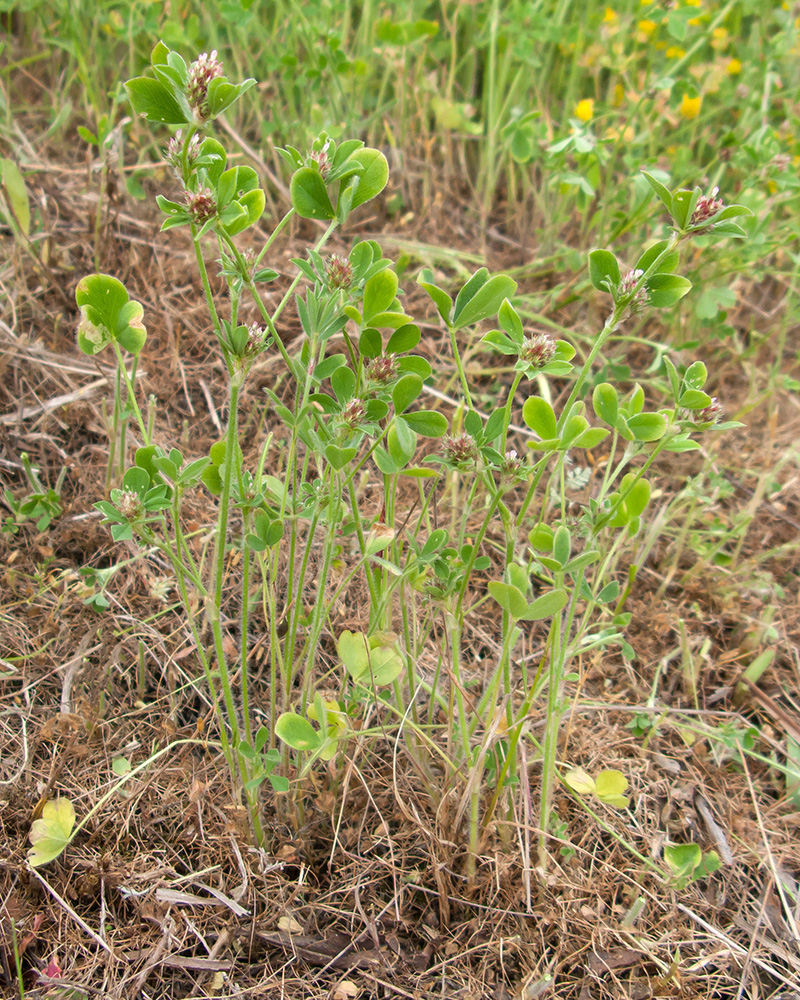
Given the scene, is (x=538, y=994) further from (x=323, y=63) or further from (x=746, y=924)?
(x=323, y=63)

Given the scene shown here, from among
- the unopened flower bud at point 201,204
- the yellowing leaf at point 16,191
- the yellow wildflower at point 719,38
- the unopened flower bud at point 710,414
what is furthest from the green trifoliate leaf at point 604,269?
the yellow wildflower at point 719,38

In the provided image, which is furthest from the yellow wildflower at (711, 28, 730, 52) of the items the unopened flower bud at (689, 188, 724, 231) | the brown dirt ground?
the unopened flower bud at (689, 188, 724, 231)

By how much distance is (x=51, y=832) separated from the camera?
1.12 meters

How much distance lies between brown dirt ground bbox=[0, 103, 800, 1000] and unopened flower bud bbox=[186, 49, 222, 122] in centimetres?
95

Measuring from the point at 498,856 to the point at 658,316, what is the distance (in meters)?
1.73

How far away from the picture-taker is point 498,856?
119 cm

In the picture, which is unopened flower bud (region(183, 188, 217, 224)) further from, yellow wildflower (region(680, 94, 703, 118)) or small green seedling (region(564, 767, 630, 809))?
yellow wildflower (region(680, 94, 703, 118))

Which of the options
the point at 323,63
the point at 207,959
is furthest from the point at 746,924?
the point at 323,63

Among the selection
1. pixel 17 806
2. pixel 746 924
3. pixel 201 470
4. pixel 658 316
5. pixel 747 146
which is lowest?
pixel 746 924

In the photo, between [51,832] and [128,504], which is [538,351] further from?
[51,832]

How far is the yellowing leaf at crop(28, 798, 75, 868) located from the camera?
3.60 ft

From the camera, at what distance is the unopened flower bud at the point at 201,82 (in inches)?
30.1

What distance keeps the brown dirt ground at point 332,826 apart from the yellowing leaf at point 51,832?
8 cm

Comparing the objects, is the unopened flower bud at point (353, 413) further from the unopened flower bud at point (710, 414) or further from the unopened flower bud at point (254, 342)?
the unopened flower bud at point (710, 414)
